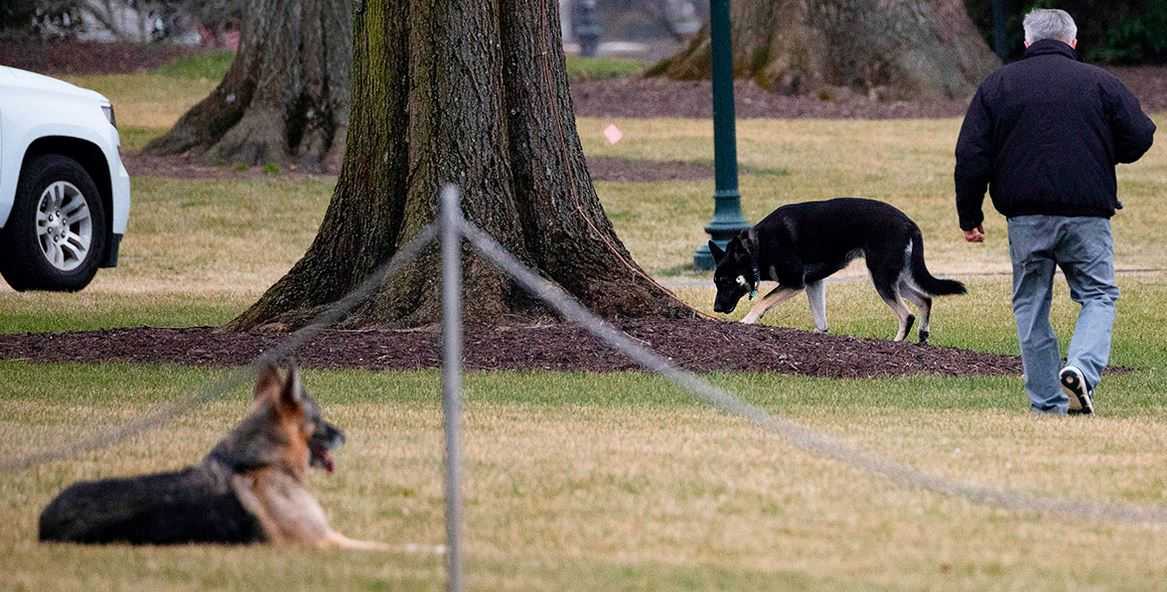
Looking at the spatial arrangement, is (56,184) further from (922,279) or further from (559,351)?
(922,279)

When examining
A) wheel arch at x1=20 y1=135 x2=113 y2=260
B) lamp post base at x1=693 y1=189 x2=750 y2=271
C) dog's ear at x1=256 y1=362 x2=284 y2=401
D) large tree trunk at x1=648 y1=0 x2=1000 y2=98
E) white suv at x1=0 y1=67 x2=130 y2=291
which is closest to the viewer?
dog's ear at x1=256 y1=362 x2=284 y2=401

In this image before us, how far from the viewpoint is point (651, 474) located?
758 cm

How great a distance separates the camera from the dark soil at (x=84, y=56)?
38406 millimetres

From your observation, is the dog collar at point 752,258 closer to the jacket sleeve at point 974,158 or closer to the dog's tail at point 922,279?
the dog's tail at point 922,279

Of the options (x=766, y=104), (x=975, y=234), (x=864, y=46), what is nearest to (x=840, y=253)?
(x=975, y=234)

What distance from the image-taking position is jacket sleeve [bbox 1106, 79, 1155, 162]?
9.89m

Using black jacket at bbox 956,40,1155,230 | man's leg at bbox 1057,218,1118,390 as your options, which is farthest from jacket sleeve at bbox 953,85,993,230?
man's leg at bbox 1057,218,1118,390

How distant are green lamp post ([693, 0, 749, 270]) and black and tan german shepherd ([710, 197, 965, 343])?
3.67 metres

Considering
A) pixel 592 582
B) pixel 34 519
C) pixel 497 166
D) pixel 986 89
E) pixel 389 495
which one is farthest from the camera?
pixel 497 166

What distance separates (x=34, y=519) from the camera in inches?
264

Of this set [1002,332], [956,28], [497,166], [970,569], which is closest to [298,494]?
[970,569]

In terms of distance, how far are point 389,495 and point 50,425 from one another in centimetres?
250

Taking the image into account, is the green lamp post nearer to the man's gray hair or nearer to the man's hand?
the man's gray hair

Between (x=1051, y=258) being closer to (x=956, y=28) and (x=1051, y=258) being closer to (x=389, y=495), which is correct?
(x=389, y=495)
